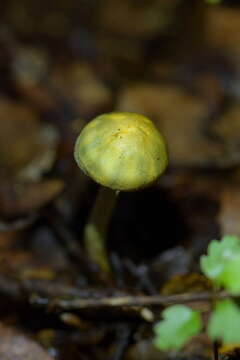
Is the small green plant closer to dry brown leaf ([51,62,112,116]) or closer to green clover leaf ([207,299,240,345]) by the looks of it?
green clover leaf ([207,299,240,345])

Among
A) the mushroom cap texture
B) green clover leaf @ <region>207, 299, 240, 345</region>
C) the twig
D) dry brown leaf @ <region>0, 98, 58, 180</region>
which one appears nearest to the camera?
green clover leaf @ <region>207, 299, 240, 345</region>

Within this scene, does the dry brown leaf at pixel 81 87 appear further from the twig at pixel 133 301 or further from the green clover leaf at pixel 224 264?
the green clover leaf at pixel 224 264

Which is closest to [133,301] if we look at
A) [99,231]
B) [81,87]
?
[99,231]

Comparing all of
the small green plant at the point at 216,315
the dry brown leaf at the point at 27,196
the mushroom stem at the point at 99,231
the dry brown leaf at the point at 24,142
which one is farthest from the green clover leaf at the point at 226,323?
the dry brown leaf at the point at 24,142

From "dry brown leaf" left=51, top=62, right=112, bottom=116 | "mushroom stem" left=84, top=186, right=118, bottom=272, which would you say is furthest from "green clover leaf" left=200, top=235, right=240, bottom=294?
"dry brown leaf" left=51, top=62, right=112, bottom=116

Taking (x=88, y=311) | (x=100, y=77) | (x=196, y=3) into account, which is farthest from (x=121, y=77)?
(x=88, y=311)

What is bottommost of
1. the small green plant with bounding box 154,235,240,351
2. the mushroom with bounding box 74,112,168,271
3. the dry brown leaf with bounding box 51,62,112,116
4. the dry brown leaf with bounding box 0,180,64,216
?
the dry brown leaf with bounding box 0,180,64,216

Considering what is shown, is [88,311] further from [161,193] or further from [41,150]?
[41,150]
